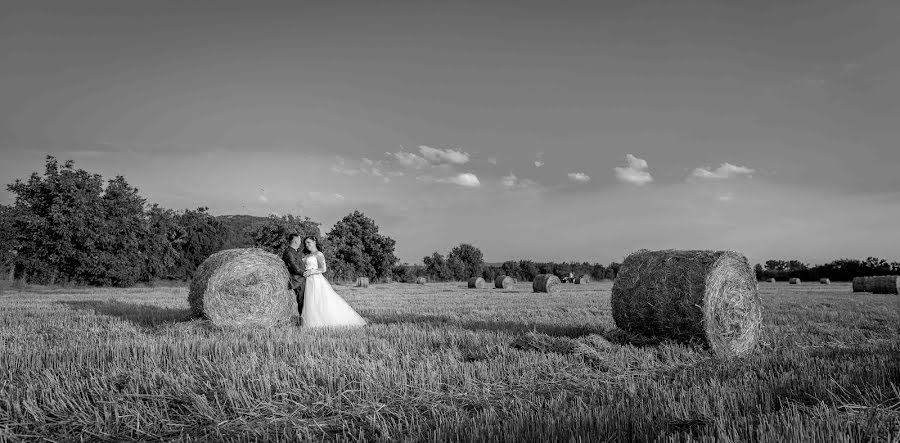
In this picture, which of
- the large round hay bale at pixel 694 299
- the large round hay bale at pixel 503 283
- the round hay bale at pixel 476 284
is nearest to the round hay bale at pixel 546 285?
the large round hay bale at pixel 503 283

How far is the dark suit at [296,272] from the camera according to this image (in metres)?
11.3

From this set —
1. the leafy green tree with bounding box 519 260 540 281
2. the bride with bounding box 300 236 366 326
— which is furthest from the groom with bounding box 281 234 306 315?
the leafy green tree with bounding box 519 260 540 281

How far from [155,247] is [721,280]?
137 feet

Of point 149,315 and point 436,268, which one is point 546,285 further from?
point 436,268

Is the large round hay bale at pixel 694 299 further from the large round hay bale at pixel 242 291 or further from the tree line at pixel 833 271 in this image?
the tree line at pixel 833 271

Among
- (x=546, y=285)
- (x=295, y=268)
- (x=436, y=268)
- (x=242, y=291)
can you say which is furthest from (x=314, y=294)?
(x=436, y=268)

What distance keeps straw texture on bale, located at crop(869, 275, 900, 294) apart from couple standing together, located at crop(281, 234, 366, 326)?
27066mm

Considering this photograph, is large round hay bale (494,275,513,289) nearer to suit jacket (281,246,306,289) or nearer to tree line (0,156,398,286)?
tree line (0,156,398,286)

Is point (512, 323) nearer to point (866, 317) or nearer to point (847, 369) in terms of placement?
point (847, 369)

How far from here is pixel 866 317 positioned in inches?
480

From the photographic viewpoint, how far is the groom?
11336 millimetres

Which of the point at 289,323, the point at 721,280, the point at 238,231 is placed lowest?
the point at 289,323

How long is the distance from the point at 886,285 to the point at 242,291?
95.8ft

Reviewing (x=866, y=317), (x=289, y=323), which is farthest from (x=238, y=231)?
(x=866, y=317)
